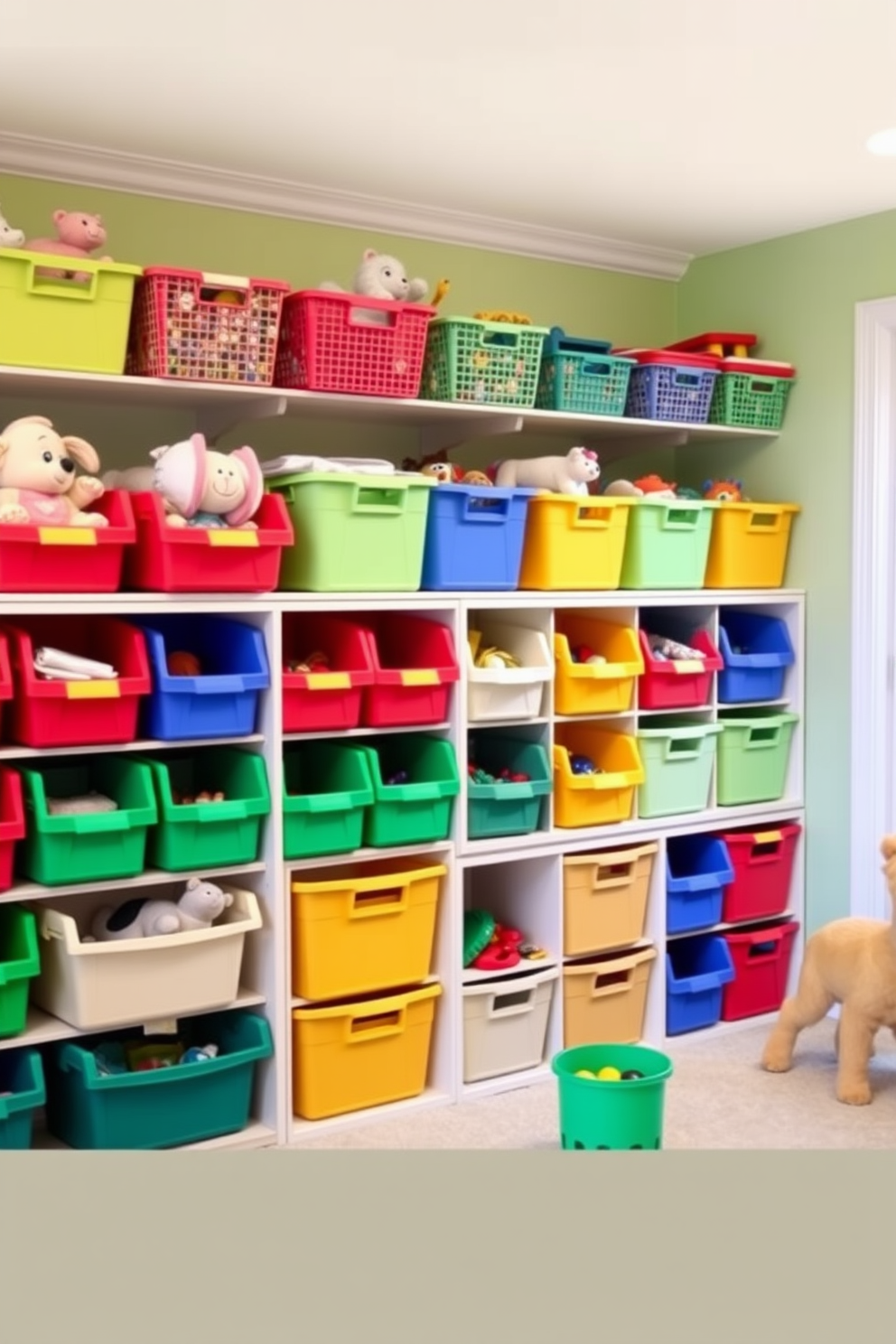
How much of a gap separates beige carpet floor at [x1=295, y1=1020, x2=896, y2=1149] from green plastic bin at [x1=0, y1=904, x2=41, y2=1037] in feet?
2.10

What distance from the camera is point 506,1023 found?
3.32 metres

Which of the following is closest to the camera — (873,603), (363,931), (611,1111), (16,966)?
(16,966)

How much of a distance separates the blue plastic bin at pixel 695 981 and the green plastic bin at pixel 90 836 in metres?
1.53

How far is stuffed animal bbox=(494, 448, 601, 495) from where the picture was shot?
3420 millimetres

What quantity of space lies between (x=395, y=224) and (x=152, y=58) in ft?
3.68

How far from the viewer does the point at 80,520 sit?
105 inches

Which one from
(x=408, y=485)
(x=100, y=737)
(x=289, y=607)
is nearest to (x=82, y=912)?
(x=100, y=737)

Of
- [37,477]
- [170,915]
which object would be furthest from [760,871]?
[37,477]

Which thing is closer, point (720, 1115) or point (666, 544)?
point (720, 1115)

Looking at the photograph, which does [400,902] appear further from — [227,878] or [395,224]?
[395,224]

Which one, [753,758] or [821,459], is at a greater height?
[821,459]

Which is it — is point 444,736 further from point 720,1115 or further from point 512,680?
point 720,1115

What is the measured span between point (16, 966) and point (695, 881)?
1767 mm

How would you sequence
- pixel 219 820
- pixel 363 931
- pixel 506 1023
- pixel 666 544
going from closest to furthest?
pixel 219 820
pixel 363 931
pixel 506 1023
pixel 666 544
